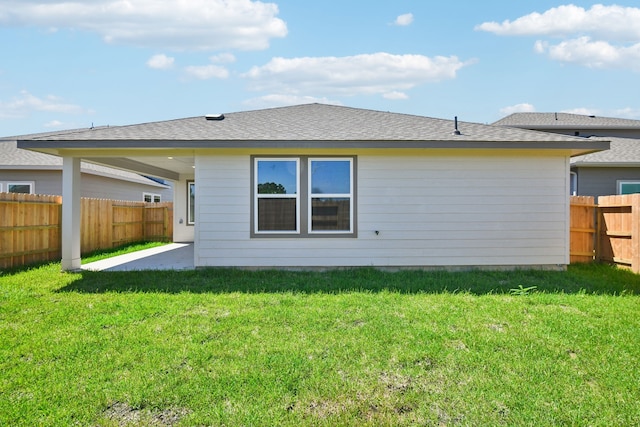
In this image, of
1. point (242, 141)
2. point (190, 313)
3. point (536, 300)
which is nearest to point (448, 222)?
point (536, 300)

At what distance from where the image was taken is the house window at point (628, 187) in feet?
42.6

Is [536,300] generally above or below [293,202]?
below

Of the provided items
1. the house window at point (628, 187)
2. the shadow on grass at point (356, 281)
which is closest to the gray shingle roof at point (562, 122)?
the house window at point (628, 187)

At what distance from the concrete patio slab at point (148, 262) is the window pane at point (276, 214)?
6.01 feet

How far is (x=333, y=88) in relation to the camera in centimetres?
2088

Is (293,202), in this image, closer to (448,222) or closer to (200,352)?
(448,222)

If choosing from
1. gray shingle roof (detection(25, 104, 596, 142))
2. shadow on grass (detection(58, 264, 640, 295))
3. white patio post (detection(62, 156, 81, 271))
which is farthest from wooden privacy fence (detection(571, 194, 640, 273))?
white patio post (detection(62, 156, 81, 271))

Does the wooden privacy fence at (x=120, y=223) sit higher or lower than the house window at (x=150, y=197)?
lower

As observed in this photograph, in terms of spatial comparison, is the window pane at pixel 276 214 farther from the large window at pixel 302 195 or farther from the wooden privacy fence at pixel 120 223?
the wooden privacy fence at pixel 120 223

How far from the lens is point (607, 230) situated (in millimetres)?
8727

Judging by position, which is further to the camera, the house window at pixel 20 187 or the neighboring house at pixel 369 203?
the house window at pixel 20 187

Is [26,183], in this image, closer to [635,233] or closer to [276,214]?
[276,214]

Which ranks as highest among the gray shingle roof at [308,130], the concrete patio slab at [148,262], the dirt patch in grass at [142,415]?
the gray shingle roof at [308,130]

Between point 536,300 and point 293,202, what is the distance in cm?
443
